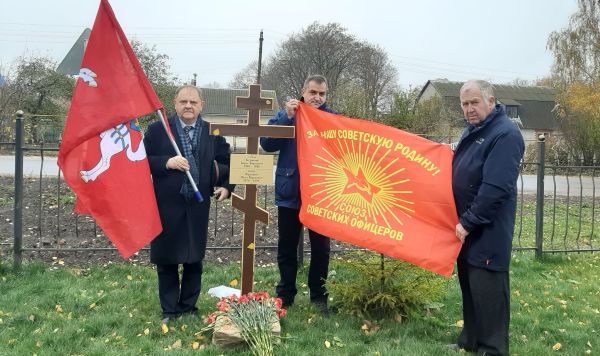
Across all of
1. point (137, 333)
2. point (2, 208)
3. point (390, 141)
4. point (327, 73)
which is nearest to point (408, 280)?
point (390, 141)

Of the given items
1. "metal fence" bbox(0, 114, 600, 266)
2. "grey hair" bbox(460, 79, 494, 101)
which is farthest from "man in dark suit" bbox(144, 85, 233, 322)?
"grey hair" bbox(460, 79, 494, 101)

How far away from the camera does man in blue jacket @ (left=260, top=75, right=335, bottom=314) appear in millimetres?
4832

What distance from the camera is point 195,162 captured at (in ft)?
15.1

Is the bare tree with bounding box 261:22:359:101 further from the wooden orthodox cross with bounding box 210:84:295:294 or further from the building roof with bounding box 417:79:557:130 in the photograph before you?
the wooden orthodox cross with bounding box 210:84:295:294

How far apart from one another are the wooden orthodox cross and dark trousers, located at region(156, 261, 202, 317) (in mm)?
479

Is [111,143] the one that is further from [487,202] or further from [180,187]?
[487,202]

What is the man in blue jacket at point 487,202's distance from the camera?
12.0ft

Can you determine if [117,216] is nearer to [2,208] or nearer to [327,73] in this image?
[2,208]

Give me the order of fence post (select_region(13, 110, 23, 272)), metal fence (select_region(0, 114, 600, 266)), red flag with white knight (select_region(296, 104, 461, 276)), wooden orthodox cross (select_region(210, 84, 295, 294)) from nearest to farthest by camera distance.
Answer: red flag with white knight (select_region(296, 104, 461, 276)), wooden orthodox cross (select_region(210, 84, 295, 294)), fence post (select_region(13, 110, 23, 272)), metal fence (select_region(0, 114, 600, 266))

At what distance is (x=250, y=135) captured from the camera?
4.67 meters

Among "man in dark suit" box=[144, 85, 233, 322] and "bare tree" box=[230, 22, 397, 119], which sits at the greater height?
"bare tree" box=[230, 22, 397, 119]

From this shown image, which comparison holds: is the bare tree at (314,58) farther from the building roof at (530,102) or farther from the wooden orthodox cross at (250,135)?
the wooden orthodox cross at (250,135)

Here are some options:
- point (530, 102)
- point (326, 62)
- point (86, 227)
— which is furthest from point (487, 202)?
point (530, 102)

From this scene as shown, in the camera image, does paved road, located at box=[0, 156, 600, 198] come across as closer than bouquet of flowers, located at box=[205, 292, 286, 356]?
No
